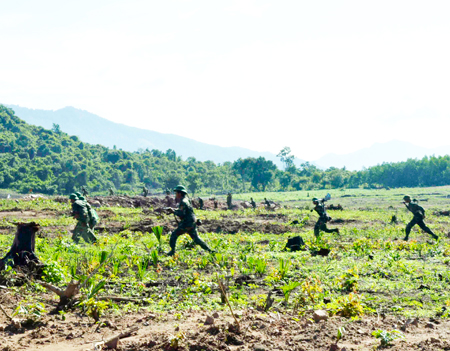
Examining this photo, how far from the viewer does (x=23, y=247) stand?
7391 mm

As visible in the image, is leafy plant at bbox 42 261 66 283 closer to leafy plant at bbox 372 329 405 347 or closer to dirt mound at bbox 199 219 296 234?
leafy plant at bbox 372 329 405 347

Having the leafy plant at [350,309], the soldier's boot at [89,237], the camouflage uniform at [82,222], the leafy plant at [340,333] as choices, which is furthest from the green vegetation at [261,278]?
the leafy plant at [340,333]

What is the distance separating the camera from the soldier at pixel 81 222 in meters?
11.9

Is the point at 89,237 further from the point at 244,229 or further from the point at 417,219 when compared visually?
the point at 417,219

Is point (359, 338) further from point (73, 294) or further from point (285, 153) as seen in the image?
point (285, 153)

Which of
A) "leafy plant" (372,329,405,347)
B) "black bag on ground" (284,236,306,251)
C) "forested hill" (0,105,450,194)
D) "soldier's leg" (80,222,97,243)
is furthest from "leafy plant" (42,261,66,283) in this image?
"forested hill" (0,105,450,194)

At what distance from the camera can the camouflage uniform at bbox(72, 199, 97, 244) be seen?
1193 centimetres

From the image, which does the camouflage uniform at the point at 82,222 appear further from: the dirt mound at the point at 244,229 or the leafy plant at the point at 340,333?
the leafy plant at the point at 340,333

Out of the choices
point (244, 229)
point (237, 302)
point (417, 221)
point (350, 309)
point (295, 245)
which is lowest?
point (244, 229)

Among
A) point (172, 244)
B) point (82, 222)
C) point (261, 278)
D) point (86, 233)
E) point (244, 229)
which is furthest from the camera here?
point (244, 229)

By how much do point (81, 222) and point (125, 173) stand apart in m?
84.4

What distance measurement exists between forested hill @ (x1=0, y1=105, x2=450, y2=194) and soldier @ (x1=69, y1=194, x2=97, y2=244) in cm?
6399

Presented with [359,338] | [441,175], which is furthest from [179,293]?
[441,175]

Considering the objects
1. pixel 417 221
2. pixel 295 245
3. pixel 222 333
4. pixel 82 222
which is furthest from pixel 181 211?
pixel 417 221
